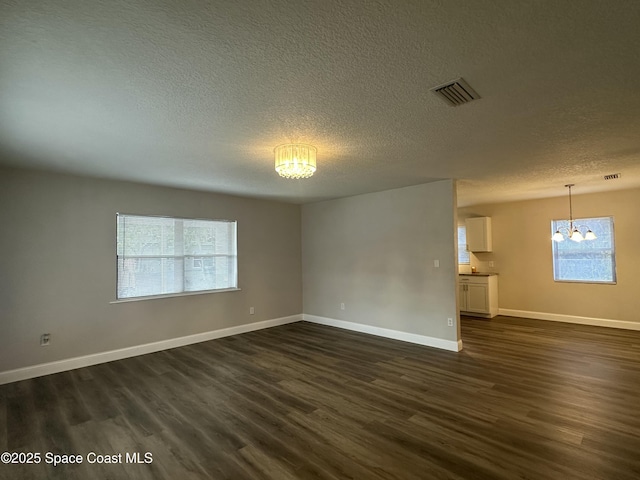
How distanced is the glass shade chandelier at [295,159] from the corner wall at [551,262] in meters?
5.74

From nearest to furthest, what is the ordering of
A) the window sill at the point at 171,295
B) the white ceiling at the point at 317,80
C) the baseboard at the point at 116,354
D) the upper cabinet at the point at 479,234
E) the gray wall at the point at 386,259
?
the white ceiling at the point at 317,80
the baseboard at the point at 116,354
the window sill at the point at 171,295
the gray wall at the point at 386,259
the upper cabinet at the point at 479,234

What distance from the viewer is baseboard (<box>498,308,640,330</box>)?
5.54 m

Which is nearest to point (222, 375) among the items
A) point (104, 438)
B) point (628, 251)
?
point (104, 438)

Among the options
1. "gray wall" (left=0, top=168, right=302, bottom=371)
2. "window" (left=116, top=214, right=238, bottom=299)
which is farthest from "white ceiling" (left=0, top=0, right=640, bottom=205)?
"window" (left=116, top=214, right=238, bottom=299)

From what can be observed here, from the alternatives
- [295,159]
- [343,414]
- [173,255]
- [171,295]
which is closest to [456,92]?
[295,159]

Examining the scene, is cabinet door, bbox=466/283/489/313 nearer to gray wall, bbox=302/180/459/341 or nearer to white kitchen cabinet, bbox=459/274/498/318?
white kitchen cabinet, bbox=459/274/498/318

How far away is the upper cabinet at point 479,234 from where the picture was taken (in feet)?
22.8

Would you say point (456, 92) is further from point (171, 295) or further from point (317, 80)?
point (171, 295)

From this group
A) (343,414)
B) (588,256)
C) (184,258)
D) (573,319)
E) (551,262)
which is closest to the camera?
(343,414)

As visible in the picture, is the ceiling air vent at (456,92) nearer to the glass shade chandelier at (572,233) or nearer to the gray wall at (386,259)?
the gray wall at (386,259)

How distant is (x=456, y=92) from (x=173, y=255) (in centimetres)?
459

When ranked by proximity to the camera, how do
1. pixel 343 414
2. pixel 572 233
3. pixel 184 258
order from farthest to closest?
pixel 572 233, pixel 184 258, pixel 343 414

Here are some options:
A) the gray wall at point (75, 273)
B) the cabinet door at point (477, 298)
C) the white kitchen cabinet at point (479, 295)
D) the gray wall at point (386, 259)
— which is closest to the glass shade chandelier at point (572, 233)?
the white kitchen cabinet at point (479, 295)

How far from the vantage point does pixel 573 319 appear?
608cm
